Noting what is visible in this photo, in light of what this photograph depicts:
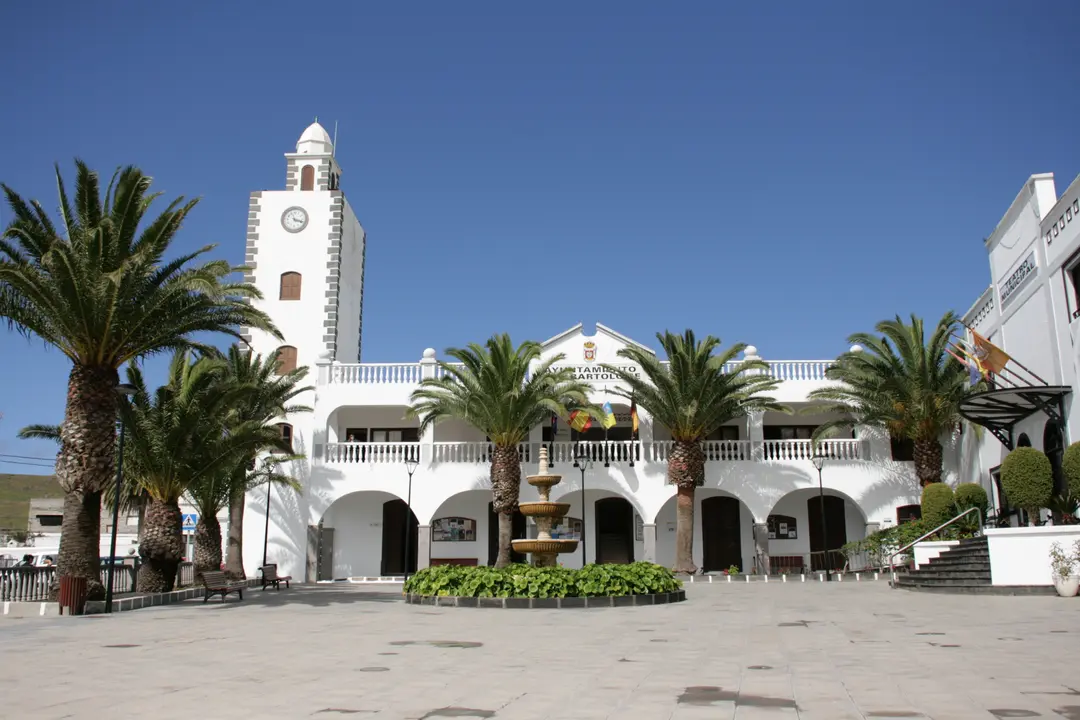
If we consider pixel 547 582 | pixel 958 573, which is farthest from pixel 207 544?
pixel 958 573

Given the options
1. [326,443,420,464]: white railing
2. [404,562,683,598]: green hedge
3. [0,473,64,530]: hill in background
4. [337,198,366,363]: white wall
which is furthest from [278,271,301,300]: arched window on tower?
[0,473,64,530]: hill in background

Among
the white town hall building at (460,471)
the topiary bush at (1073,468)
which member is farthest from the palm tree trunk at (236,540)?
the topiary bush at (1073,468)

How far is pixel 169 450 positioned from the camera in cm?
2120

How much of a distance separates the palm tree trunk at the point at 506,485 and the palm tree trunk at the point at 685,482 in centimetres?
526

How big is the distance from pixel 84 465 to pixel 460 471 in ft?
52.0

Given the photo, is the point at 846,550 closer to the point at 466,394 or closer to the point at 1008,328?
the point at 1008,328

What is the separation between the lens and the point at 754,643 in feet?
36.7

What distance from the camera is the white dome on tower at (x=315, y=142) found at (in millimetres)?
38875

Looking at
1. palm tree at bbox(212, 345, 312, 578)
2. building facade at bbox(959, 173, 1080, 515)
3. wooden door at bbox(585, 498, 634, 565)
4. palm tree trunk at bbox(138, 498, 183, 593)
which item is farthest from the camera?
wooden door at bbox(585, 498, 634, 565)

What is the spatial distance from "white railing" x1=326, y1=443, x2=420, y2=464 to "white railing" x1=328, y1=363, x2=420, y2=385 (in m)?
2.42

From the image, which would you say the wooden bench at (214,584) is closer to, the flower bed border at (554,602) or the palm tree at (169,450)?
the palm tree at (169,450)

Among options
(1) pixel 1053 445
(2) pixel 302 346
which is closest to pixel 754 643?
(1) pixel 1053 445

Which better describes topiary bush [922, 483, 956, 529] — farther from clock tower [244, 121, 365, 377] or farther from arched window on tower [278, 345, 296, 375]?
arched window on tower [278, 345, 296, 375]

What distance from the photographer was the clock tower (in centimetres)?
3553
